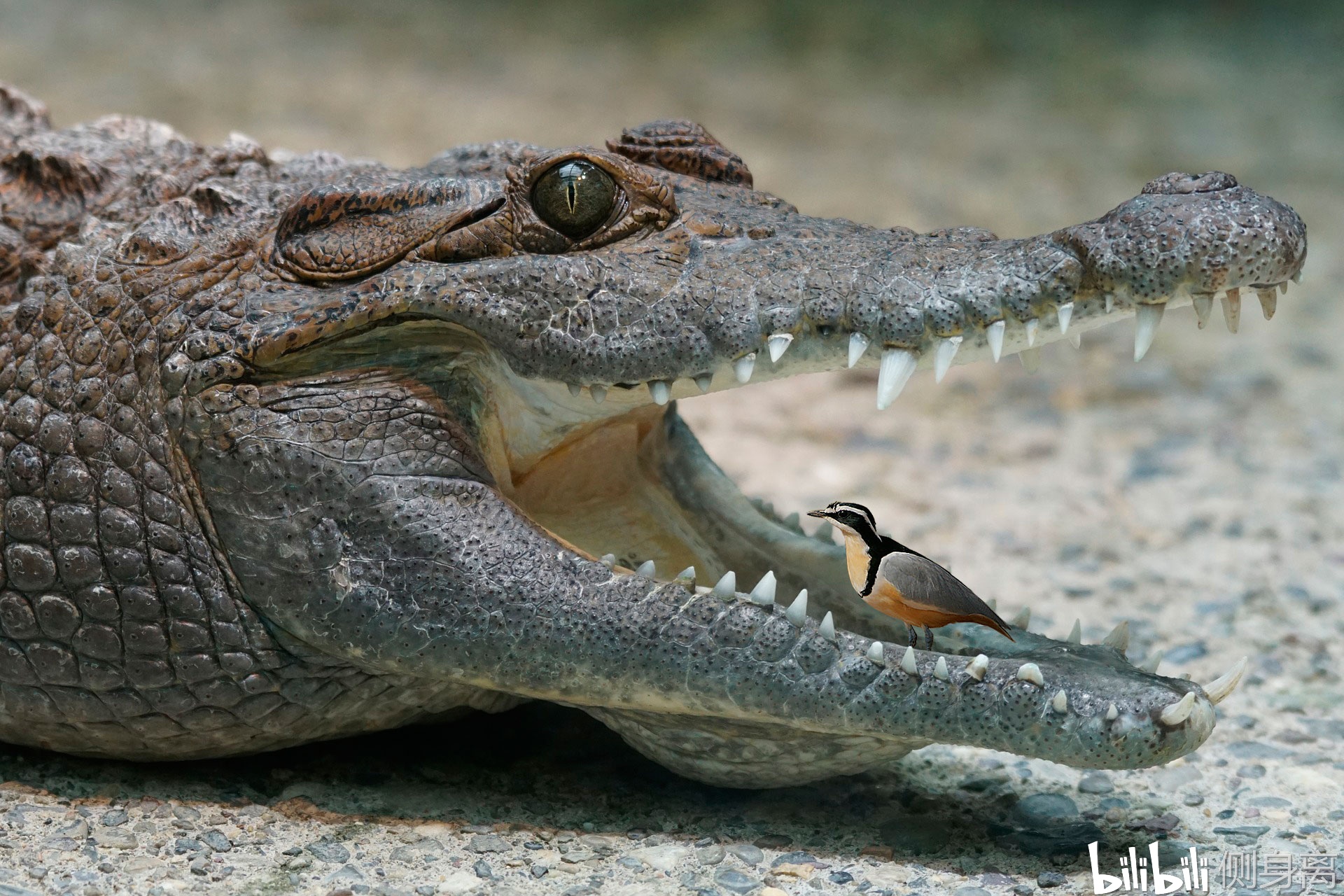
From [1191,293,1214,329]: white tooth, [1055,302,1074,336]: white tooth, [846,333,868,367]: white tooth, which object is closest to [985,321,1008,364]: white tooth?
[1055,302,1074,336]: white tooth

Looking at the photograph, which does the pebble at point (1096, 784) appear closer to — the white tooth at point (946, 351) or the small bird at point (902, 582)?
the small bird at point (902, 582)

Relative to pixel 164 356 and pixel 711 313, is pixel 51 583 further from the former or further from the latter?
pixel 711 313

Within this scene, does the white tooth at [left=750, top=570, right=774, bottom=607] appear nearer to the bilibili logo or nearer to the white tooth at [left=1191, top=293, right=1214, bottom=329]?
the bilibili logo

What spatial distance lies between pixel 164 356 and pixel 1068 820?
2340mm

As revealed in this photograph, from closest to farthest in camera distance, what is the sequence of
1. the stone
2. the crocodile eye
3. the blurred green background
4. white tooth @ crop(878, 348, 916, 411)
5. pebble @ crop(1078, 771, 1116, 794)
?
1. white tooth @ crop(878, 348, 916, 411)
2. the stone
3. the crocodile eye
4. pebble @ crop(1078, 771, 1116, 794)
5. the blurred green background

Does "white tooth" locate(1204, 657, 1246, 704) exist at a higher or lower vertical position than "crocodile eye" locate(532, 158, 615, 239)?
lower

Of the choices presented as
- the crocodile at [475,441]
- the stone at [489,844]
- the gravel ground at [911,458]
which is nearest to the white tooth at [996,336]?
the crocodile at [475,441]

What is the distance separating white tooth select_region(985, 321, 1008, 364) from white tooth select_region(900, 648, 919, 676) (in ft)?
2.07

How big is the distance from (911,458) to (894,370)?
10.9ft

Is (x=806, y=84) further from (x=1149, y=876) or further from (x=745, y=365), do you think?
(x=1149, y=876)

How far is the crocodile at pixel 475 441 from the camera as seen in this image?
8.83 ft

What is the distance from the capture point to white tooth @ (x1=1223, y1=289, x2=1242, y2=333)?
107 inches

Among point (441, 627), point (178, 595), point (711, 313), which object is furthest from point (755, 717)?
point (178, 595)

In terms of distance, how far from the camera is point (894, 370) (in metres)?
2.71
